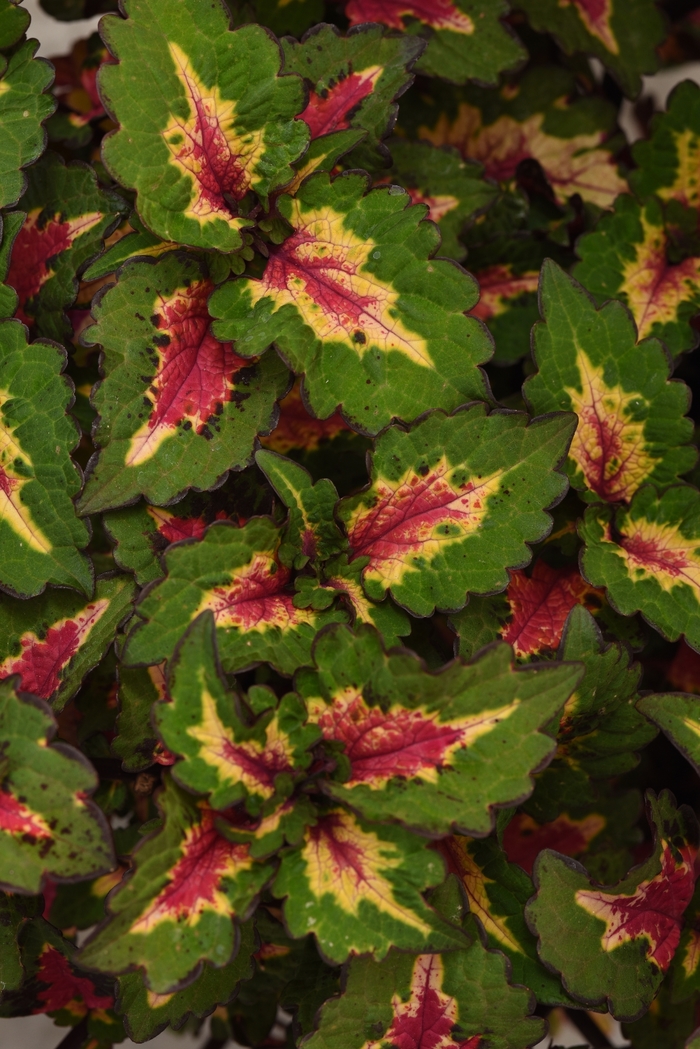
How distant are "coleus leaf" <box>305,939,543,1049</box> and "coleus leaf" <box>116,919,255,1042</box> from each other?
A: 0.09m

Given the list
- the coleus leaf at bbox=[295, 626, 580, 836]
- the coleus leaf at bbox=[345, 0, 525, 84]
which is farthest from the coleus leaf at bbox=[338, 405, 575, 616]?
the coleus leaf at bbox=[345, 0, 525, 84]

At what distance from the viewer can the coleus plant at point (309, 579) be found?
759 mm

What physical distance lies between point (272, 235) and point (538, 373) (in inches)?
11.3

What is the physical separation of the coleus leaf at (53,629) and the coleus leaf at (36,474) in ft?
0.14

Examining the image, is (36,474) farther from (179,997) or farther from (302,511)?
(179,997)

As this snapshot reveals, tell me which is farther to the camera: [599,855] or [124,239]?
[599,855]

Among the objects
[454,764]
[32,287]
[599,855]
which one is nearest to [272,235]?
[32,287]

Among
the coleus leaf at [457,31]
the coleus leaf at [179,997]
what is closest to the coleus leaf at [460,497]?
the coleus leaf at [179,997]

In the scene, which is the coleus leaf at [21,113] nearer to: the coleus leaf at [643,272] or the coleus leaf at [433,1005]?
the coleus leaf at [643,272]

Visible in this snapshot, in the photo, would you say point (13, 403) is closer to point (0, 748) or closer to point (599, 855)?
point (0, 748)

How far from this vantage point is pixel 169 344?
925mm

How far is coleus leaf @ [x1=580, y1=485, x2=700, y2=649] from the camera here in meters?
0.94

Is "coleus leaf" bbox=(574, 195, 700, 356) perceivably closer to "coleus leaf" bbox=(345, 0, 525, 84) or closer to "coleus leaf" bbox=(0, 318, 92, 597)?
"coleus leaf" bbox=(345, 0, 525, 84)

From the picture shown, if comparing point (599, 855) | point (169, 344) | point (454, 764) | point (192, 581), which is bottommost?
point (599, 855)
